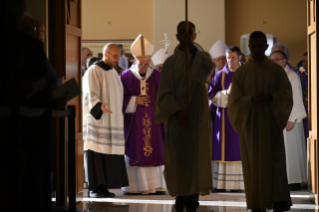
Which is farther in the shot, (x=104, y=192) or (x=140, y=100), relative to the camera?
(x=140, y=100)

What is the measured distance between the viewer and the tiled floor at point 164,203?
4.82 m


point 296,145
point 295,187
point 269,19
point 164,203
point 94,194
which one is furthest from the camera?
point 269,19

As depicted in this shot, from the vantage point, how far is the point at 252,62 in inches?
170

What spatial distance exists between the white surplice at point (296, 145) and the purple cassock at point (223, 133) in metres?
0.84

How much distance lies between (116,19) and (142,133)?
5.99 m

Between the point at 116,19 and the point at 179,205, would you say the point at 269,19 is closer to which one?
the point at 116,19

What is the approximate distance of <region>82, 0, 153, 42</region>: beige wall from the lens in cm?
1149

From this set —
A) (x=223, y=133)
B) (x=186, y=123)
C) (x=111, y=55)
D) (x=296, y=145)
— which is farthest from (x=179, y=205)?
(x=296, y=145)

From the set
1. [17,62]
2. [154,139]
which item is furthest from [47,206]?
[154,139]

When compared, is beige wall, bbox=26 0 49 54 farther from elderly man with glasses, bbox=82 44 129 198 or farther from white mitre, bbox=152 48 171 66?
white mitre, bbox=152 48 171 66

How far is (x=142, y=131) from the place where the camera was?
620 centimetres

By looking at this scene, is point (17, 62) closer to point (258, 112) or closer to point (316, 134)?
point (258, 112)

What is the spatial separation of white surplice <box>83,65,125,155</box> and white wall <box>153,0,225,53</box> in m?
4.88

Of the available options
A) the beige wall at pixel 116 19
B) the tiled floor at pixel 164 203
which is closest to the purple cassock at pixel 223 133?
the tiled floor at pixel 164 203
